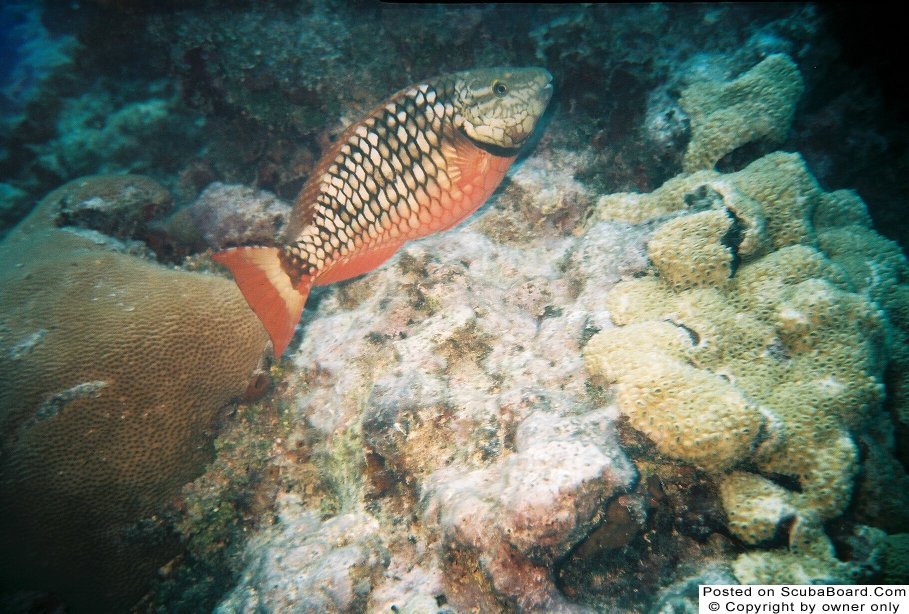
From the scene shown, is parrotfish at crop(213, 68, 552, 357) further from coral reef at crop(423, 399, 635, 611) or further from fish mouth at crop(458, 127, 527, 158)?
coral reef at crop(423, 399, 635, 611)

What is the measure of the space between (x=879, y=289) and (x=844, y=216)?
830 mm

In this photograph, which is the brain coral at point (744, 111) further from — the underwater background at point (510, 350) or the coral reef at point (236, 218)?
the coral reef at point (236, 218)

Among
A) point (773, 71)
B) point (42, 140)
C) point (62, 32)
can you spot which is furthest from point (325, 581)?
point (62, 32)

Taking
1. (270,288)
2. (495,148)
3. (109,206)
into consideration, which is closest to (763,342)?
(495,148)

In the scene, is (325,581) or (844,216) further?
(844,216)

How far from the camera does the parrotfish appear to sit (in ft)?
9.55

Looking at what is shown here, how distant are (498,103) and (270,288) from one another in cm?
222

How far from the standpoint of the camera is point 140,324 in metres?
3.13

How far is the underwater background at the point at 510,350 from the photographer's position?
1986 millimetres

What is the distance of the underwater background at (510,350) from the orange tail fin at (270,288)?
454mm

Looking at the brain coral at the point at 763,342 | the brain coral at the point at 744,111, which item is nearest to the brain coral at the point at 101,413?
the brain coral at the point at 763,342

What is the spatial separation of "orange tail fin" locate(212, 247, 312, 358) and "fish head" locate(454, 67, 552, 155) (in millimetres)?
1747

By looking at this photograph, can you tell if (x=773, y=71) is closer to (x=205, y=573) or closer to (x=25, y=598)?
(x=205, y=573)

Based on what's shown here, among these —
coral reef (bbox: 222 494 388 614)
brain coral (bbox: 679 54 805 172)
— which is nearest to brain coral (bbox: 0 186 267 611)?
coral reef (bbox: 222 494 388 614)
